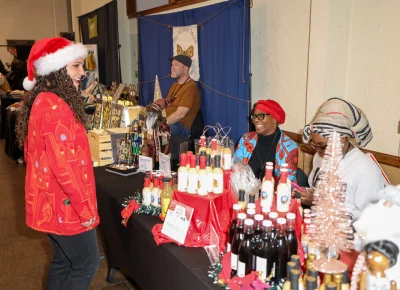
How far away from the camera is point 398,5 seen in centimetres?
228

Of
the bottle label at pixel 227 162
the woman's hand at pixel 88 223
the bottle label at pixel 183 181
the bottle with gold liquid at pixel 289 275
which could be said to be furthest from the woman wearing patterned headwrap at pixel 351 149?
the woman's hand at pixel 88 223

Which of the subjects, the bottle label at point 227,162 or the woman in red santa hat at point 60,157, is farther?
the bottle label at point 227,162

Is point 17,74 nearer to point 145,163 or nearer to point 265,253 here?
point 145,163

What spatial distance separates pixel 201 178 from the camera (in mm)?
1636

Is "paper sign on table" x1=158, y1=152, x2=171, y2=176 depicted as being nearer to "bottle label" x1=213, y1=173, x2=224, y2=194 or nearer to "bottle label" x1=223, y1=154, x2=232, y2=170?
"bottle label" x1=223, y1=154, x2=232, y2=170

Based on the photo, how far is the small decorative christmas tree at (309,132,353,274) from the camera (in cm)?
120

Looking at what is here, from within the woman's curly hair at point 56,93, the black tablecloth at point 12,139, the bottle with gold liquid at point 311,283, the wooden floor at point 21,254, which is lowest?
the wooden floor at point 21,254

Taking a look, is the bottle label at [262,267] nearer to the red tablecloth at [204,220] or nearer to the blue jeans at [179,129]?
the red tablecloth at [204,220]

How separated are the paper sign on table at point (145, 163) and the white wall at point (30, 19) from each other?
741 centimetres

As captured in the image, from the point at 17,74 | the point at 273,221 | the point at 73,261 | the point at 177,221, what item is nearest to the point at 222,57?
the point at 177,221

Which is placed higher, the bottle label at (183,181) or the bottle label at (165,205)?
the bottle label at (183,181)

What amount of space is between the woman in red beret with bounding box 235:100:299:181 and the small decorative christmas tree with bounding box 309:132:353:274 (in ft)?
4.26

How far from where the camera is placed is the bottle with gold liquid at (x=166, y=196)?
1.82 meters

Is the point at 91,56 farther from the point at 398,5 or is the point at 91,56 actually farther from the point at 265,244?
the point at 265,244
